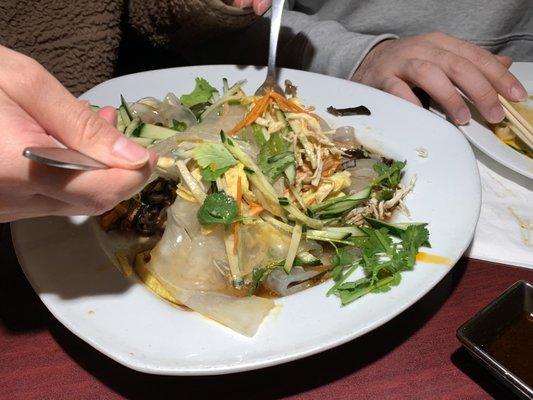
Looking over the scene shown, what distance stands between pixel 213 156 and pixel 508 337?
795 millimetres

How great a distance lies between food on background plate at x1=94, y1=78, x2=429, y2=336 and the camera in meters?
1.19

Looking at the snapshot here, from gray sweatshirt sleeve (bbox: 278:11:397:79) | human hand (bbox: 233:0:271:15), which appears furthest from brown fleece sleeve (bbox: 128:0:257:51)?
gray sweatshirt sleeve (bbox: 278:11:397:79)

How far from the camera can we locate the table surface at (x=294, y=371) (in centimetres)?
111

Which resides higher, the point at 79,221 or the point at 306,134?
the point at 306,134

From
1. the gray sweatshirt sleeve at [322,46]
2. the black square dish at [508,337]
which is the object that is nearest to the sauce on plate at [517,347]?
the black square dish at [508,337]

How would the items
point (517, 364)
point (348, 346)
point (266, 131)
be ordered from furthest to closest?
1. point (266, 131)
2. point (348, 346)
3. point (517, 364)

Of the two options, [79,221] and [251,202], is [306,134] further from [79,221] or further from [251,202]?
[79,221]

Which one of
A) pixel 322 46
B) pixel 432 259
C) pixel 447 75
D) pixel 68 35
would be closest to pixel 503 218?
pixel 432 259

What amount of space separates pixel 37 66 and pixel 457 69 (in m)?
1.50

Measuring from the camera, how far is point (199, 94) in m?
1.76

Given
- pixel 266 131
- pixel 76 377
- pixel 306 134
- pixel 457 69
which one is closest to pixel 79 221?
pixel 76 377

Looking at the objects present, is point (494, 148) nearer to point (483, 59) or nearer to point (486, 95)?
point (486, 95)

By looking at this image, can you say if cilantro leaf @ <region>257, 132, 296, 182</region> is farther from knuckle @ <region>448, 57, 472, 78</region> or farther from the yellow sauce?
knuckle @ <region>448, 57, 472, 78</region>

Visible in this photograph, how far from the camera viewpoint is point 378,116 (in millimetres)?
1717
